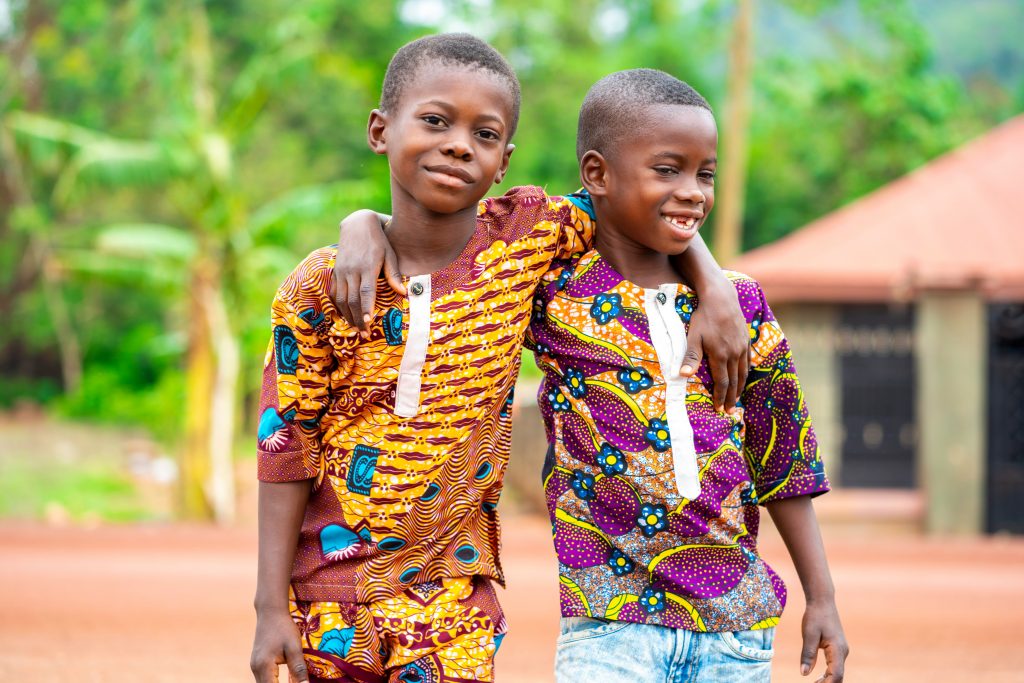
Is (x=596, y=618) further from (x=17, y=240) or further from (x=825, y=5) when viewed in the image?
(x=17, y=240)

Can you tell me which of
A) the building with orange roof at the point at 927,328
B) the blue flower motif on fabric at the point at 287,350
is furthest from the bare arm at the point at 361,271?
the building with orange roof at the point at 927,328

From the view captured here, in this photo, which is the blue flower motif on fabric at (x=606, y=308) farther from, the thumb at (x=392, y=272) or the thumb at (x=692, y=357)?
the thumb at (x=392, y=272)

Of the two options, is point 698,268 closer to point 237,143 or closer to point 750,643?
point 750,643

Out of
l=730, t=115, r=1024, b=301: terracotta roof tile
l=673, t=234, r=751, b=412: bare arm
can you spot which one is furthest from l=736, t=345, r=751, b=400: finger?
l=730, t=115, r=1024, b=301: terracotta roof tile

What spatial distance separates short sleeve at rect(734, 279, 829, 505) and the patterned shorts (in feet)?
2.34

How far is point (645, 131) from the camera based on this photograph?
8.16 ft

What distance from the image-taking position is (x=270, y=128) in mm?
24828

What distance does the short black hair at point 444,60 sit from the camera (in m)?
2.40

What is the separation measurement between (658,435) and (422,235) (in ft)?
2.12

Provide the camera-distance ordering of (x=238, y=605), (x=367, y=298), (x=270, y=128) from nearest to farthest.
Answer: (x=367, y=298) → (x=238, y=605) → (x=270, y=128)

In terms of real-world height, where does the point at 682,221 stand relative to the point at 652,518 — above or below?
above

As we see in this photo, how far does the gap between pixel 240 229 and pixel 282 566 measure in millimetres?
11008

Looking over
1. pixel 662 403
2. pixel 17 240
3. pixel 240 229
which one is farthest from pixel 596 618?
pixel 17 240

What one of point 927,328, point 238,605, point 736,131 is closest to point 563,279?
point 238,605
